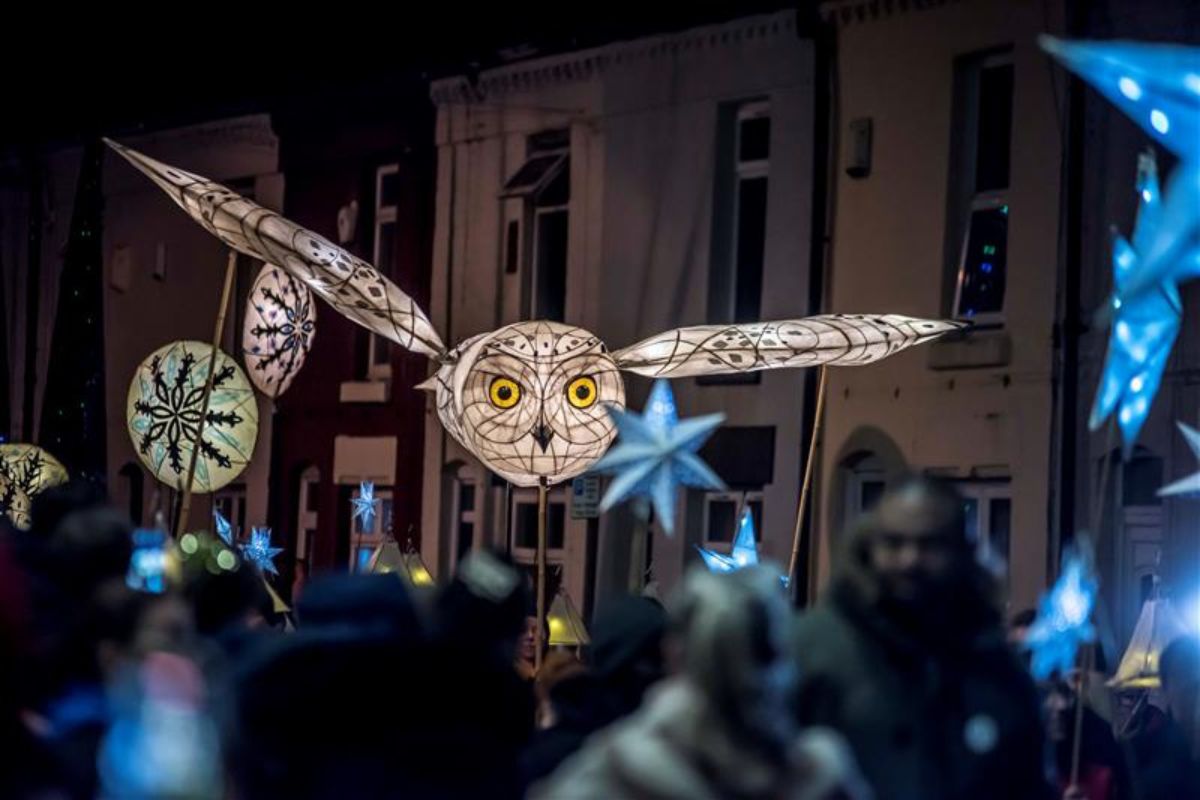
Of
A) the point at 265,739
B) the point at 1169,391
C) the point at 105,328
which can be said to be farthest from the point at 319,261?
the point at 105,328

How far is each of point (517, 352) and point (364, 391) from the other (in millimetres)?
12087

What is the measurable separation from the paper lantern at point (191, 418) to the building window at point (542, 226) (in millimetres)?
8281

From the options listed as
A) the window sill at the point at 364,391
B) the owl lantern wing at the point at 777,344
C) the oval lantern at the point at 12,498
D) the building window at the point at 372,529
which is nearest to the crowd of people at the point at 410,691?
the owl lantern wing at the point at 777,344

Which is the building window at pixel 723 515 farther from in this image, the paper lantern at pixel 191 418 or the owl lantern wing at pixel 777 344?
the paper lantern at pixel 191 418

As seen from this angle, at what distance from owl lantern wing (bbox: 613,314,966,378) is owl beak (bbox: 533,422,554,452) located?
2.50 feet

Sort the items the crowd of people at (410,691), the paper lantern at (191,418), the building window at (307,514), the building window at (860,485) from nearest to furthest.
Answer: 1. the crowd of people at (410,691)
2. the paper lantern at (191,418)
3. the building window at (860,485)
4. the building window at (307,514)

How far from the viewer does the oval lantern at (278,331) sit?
59.2 ft

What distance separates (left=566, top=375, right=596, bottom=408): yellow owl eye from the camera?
559 inches

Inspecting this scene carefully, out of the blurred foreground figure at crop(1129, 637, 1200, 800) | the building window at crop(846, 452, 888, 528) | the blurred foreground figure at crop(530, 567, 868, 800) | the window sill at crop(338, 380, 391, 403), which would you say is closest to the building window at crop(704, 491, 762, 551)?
the building window at crop(846, 452, 888, 528)

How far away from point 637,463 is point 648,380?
1056cm

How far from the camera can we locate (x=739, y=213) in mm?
21625

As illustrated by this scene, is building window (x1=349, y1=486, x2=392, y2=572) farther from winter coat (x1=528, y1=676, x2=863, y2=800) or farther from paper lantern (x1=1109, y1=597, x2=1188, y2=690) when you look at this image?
winter coat (x1=528, y1=676, x2=863, y2=800)

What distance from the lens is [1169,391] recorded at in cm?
1725

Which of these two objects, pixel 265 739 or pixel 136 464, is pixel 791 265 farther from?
pixel 265 739
